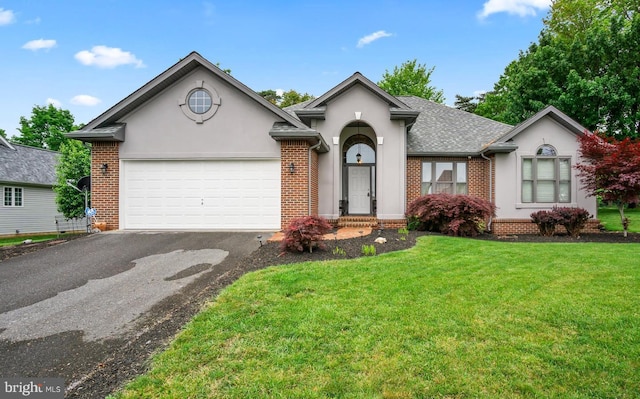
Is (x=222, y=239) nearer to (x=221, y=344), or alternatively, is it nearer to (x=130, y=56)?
(x=221, y=344)

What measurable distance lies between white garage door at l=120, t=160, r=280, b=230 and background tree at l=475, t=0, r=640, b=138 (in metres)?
17.7

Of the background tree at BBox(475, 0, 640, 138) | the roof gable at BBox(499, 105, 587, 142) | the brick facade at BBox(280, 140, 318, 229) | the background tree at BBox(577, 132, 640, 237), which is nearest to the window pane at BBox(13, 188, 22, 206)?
the brick facade at BBox(280, 140, 318, 229)

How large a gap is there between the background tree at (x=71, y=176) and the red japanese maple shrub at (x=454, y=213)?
54.5 feet

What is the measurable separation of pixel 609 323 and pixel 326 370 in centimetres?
339

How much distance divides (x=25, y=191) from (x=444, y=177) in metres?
25.4

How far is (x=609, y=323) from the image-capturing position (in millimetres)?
Result: 3713

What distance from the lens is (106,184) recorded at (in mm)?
10609

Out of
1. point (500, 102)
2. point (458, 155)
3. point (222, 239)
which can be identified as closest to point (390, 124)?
point (458, 155)

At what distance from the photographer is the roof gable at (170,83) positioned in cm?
1031

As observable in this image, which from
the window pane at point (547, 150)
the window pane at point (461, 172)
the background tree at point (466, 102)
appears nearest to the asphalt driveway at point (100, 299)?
the window pane at point (461, 172)

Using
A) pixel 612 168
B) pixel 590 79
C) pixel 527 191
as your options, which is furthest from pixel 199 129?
pixel 590 79

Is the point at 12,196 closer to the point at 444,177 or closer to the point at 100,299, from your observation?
the point at 100,299

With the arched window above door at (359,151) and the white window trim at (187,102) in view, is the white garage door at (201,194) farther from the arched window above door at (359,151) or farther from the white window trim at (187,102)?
the arched window above door at (359,151)

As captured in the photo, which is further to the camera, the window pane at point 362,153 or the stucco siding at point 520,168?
the window pane at point 362,153
